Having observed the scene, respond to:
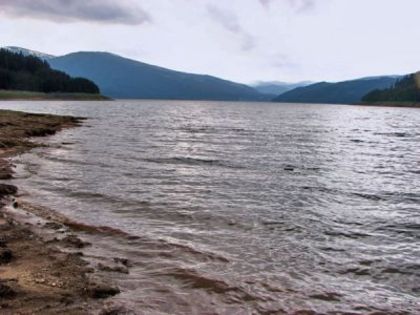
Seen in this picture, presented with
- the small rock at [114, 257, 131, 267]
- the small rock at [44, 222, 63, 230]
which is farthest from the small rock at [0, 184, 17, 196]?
the small rock at [114, 257, 131, 267]

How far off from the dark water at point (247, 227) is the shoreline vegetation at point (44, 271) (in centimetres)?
77

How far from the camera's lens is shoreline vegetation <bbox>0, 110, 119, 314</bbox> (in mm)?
8664

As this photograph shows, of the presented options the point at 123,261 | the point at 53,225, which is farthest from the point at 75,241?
the point at 123,261

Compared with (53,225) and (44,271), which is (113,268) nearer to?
(44,271)

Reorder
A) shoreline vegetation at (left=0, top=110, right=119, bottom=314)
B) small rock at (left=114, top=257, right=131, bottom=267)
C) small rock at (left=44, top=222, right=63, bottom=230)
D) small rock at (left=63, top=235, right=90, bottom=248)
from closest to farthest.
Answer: shoreline vegetation at (left=0, top=110, right=119, bottom=314), small rock at (left=114, top=257, right=131, bottom=267), small rock at (left=63, top=235, right=90, bottom=248), small rock at (left=44, top=222, right=63, bottom=230)

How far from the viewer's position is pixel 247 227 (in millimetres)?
16016

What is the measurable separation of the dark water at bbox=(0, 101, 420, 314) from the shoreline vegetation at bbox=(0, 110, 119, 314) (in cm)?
77

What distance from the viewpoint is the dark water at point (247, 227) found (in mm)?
10375

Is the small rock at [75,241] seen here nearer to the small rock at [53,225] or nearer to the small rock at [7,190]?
the small rock at [53,225]

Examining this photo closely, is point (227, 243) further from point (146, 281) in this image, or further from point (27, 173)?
point (27, 173)

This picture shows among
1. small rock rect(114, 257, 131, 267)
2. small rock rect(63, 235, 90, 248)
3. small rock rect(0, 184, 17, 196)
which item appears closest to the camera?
small rock rect(114, 257, 131, 267)

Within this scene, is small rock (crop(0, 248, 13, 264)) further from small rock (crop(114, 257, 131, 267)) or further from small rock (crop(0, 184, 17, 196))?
small rock (crop(0, 184, 17, 196))

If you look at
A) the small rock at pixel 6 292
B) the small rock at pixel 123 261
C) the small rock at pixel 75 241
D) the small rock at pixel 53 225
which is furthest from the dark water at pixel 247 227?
the small rock at pixel 6 292

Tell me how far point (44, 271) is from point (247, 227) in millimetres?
7660
